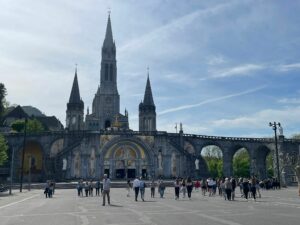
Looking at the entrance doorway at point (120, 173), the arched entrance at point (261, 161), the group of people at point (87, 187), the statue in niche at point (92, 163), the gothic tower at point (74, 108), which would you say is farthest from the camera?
the gothic tower at point (74, 108)

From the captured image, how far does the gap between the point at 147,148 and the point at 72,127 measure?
25.4 metres

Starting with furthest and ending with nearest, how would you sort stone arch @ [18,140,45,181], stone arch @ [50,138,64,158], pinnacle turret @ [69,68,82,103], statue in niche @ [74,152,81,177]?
pinnacle turret @ [69,68,82,103] → stone arch @ [18,140,45,181] → stone arch @ [50,138,64,158] → statue in niche @ [74,152,81,177]

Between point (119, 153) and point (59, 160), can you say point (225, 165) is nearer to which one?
point (119, 153)

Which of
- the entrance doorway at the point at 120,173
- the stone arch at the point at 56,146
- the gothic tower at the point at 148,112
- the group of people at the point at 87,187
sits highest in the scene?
the gothic tower at the point at 148,112

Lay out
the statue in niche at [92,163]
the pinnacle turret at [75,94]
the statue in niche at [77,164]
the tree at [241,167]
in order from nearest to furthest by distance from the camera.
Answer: the statue in niche at [77,164]
the statue in niche at [92,163]
the pinnacle turret at [75,94]
the tree at [241,167]

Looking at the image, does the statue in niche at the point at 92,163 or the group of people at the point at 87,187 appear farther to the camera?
the statue in niche at the point at 92,163

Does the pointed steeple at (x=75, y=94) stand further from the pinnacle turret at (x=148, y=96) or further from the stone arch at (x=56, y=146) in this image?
the stone arch at (x=56, y=146)

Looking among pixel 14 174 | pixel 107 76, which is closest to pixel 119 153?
pixel 14 174

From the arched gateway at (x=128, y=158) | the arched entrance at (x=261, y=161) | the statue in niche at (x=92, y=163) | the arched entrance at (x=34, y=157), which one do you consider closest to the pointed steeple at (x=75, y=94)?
the arched entrance at (x=34, y=157)

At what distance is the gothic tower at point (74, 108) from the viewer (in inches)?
3226

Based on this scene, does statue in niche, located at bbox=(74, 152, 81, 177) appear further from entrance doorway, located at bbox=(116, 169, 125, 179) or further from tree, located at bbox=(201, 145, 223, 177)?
tree, located at bbox=(201, 145, 223, 177)

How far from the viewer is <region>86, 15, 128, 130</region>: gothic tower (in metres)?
92.1

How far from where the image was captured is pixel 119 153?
65000mm

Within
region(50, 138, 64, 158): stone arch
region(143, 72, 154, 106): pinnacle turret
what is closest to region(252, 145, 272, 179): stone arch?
region(143, 72, 154, 106): pinnacle turret
